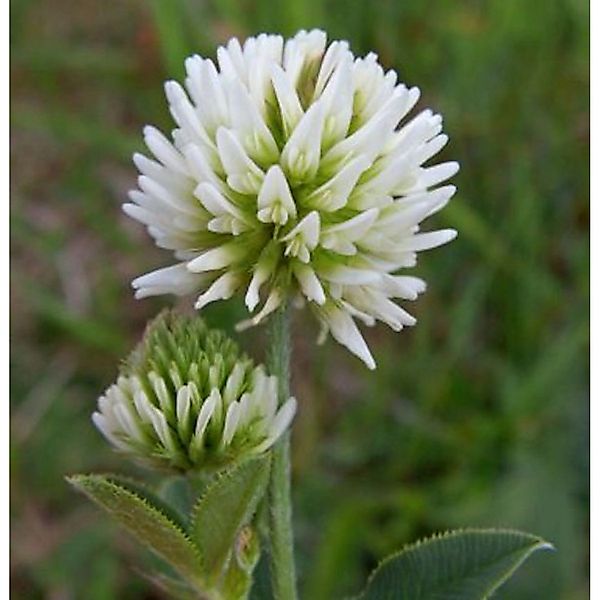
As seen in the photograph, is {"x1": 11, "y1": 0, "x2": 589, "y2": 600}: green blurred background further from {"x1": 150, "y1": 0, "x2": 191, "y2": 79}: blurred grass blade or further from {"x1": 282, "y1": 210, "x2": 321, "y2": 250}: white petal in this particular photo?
{"x1": 282, "y1": 210, "x2": 321, "y2": 250}: white petal

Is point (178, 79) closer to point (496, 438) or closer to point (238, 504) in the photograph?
point (496, 438)

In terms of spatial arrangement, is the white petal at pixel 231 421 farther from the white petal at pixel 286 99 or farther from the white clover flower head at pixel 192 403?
the white petal at pixel 286 99

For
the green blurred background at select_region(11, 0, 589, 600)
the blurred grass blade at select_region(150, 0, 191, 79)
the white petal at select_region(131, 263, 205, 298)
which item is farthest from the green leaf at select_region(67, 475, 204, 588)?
the blurred grass blade at select_region(150, 0, 191, 79)

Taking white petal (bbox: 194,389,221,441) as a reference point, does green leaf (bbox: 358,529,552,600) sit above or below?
below

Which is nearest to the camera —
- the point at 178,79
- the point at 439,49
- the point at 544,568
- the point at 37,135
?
the point at 544,568

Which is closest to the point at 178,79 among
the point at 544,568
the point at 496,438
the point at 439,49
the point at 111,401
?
the point at 439,49

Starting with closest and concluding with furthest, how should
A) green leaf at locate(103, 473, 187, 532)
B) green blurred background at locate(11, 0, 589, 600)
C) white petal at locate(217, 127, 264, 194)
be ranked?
white petal at locate(217, 127, 264, 194) → green leaf at locate(103, 473, 187, 532) → green blurred background at locate(11, 0, 589, 600)
